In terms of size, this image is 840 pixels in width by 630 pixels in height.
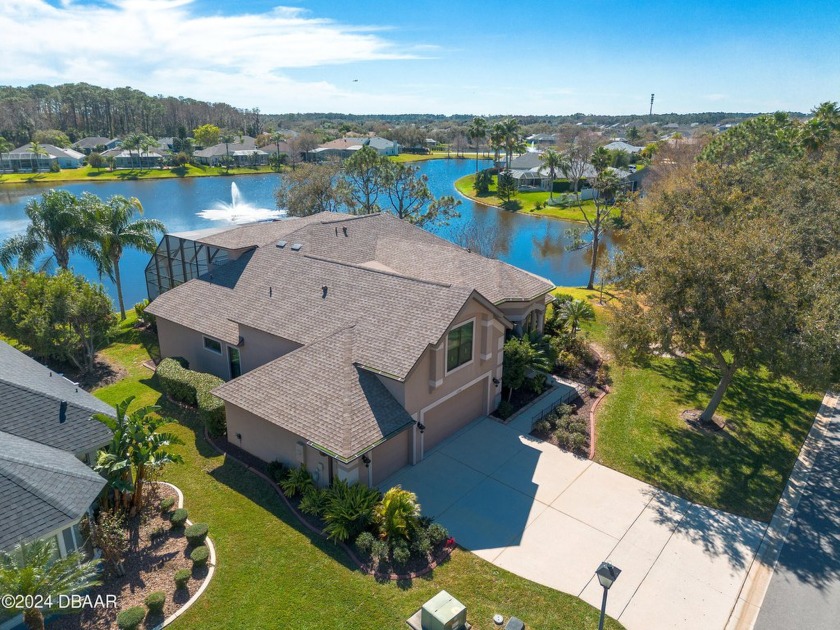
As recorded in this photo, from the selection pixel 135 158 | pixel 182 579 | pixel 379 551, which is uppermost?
pixel 135 158

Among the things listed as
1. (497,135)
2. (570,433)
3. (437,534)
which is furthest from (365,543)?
(497,135)

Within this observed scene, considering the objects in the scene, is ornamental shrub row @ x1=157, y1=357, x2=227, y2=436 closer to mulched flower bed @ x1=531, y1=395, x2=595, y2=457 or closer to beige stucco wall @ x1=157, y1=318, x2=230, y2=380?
beige stucco wall @ x1=157, y1=318, x2=230, y2=380

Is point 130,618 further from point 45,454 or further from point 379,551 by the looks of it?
point 379,551

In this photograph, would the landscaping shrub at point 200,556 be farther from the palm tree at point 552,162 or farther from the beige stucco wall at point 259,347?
the palm tree at point 552,162

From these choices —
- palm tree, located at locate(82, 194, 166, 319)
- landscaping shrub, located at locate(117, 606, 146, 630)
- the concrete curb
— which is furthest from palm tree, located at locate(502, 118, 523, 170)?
landscaping shrub, located at locate(117, 606, 146, 630)

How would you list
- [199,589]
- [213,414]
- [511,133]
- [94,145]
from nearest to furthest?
[199,589], [213,414], [511,133], [94,145]

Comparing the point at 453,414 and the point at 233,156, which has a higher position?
the point at 233,156

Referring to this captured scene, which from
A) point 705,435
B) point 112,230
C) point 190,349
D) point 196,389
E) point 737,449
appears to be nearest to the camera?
point 737,449
